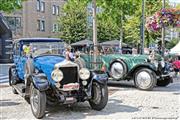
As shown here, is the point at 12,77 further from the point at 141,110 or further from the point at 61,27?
the point at 61,27

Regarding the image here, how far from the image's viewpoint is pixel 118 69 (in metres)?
15.1

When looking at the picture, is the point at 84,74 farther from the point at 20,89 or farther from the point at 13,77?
the point at 13,77

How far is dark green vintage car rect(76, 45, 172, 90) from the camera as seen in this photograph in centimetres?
1419

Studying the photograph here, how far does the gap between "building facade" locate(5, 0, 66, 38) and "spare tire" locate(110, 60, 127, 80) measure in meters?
31.3

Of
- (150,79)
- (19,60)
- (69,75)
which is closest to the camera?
(69,75)

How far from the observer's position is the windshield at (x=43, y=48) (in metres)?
11.4

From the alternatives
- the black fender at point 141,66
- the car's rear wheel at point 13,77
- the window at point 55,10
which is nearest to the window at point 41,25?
the window at point 55,10

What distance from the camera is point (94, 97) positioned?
33.3 ft

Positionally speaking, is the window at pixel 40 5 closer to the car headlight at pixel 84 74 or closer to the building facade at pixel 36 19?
the building facade at pixel 36 19

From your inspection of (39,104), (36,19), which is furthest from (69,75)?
(36,19)

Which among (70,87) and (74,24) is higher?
(74,24)

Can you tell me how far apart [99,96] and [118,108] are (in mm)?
670

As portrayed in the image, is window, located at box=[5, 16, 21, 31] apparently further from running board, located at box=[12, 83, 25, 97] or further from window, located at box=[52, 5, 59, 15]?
running board, located at box=[12, 83, 25, 97]

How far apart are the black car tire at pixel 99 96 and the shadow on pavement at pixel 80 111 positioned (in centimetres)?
15
